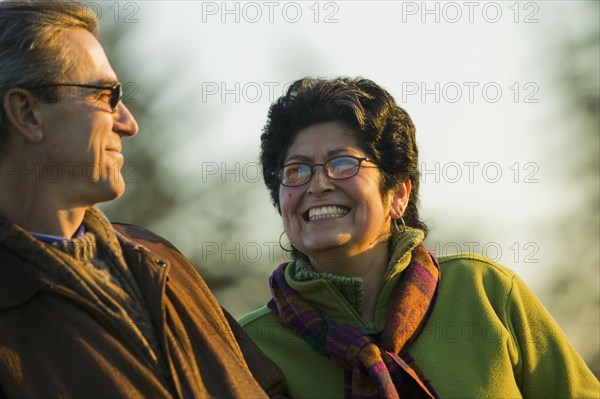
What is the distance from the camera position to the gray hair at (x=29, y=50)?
367 centimetres

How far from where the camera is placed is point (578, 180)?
9.98 meters

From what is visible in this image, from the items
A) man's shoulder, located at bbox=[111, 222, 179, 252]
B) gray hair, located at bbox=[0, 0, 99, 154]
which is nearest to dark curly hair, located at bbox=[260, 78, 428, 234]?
man's shoulder, located at bbox=[111, 222, 179, 252]

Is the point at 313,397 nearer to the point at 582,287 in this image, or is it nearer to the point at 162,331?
the point at 162,331

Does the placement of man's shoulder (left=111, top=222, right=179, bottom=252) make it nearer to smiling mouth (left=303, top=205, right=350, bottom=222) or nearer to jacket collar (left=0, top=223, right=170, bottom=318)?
jacket collar (left=0, top=223, right=170, bottom=318)

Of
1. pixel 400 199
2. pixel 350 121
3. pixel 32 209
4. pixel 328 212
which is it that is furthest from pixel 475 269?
pixel 32 209

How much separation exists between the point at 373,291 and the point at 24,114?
1.64 meters

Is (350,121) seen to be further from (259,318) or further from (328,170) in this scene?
(259,318)

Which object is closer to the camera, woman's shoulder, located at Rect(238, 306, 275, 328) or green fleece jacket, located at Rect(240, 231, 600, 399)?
green fleece jacket, located at Rect(240, 231, 600, 399)

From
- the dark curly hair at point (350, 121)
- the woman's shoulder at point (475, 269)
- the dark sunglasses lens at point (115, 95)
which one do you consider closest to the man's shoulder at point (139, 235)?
the dark sunglasses lens at point (115, 95)

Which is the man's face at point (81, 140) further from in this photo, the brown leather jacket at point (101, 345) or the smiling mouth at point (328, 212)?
the smiling mouth at point (328, 212)

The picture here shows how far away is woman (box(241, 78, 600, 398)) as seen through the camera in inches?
175

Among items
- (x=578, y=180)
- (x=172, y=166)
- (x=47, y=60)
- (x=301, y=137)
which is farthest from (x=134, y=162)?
(x=47, y=60)

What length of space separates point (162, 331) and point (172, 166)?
596cm

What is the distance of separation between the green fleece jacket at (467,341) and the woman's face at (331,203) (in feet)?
0.44
